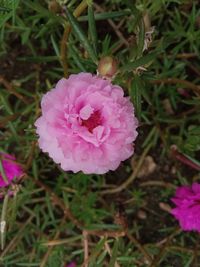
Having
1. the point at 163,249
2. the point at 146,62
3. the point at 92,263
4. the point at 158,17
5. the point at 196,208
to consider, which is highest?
the point at 146,62

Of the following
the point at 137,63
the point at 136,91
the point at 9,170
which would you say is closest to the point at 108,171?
the point at 9,170

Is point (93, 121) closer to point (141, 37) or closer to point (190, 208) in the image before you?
point (141, 37)

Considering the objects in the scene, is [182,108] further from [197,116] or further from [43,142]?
[43,142]

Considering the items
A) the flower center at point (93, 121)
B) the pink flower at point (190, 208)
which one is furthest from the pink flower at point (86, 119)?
the pink flower at point (190, 208)

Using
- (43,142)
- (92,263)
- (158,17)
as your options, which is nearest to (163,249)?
(92,263)

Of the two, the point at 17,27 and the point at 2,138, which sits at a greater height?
the point at 17,27

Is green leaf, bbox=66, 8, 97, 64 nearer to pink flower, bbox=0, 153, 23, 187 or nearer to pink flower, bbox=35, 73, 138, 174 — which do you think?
pink flower, bbox=35, 73, 138, 174
